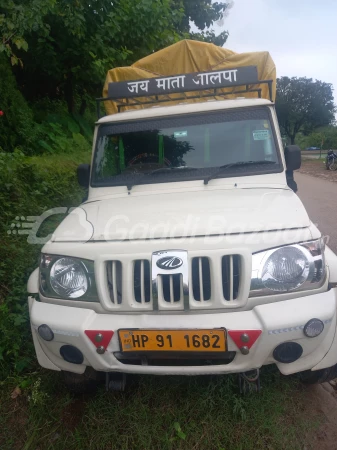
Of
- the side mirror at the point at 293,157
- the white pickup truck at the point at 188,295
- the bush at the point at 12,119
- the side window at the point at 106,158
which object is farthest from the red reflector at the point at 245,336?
the bush at the point at 12,119

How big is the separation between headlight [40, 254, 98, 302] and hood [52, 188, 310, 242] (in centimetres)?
15

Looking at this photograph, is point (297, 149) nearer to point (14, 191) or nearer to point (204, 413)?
point (204, 413)

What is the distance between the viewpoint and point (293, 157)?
3.32m

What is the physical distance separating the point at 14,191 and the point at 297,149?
341 cm

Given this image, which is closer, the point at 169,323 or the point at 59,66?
the point at 169,323

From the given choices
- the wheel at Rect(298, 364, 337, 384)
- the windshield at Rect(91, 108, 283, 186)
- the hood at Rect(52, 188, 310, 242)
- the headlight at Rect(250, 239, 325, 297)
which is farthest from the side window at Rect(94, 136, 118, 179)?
the wheel at Rect(298, 364, 337, 384)

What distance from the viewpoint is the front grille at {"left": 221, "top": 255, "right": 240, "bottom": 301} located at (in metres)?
2.08

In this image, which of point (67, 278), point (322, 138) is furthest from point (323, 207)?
point (322, 138)

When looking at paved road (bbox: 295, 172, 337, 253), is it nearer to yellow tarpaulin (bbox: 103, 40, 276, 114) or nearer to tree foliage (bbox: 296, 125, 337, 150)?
yellow tarpaulin (bbox: 103, 40, 276, 114)

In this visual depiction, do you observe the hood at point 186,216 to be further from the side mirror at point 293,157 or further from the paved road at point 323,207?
the paved road at point 323,207

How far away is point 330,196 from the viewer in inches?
420

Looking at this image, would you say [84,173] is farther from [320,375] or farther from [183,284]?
[320,375]

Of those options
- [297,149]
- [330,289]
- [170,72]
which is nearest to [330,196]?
[170,72]

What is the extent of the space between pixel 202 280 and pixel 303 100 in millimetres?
50918
